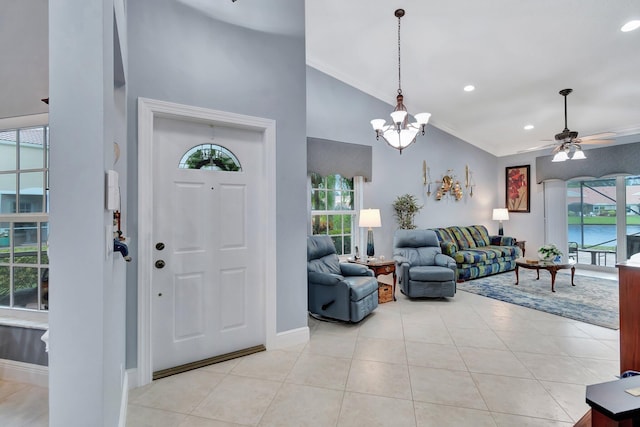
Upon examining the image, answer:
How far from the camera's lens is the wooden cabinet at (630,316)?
5.82 feet

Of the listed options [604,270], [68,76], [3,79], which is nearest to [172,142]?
[3,79]

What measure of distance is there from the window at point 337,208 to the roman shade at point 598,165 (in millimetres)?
4551

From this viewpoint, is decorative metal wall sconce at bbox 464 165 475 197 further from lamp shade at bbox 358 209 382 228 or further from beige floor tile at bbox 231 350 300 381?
beige floor tile at bbox 231 350 300 381

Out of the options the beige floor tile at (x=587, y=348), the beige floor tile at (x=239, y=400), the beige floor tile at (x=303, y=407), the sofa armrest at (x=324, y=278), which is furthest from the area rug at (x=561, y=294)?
the beige floor tile at (x=239, y=400)

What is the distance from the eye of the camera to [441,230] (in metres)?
6.02

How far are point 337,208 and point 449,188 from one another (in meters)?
2.99

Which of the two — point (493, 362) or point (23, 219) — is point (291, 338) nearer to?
point (493, 362)

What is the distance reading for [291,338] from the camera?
2887 millimetres

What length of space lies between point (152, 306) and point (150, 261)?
35 cm

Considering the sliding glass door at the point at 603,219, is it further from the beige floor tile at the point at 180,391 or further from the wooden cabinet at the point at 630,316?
the beige floor tile at the point at 180,391

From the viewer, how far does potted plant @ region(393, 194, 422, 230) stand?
5562 millimetres

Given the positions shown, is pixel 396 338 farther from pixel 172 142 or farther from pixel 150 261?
pixel 172 142

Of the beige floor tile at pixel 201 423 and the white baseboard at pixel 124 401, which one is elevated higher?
the white baseboard at pixel 124 401

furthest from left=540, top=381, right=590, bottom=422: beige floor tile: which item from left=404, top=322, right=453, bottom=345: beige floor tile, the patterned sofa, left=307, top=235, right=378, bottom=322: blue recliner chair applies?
the patterned sofa
